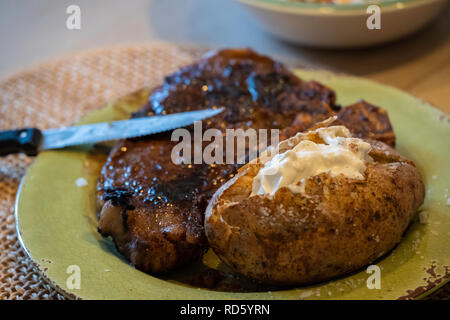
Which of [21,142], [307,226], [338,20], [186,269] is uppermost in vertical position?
[338,20]

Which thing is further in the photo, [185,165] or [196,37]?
[196,37]

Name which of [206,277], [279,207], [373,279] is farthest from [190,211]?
[373,279]

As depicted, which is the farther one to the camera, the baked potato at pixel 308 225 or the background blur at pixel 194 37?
the background blur at pixel 194 37

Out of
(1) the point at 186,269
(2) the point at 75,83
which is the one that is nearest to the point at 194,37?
(2) the point at 75,83

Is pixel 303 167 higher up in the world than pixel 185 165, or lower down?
higher up

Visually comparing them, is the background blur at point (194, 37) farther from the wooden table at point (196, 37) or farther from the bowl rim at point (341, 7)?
the bowl rim at point (341, 7)

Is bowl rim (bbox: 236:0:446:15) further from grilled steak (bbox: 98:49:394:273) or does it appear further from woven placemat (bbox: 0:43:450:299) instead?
woven placemat (bbox: 0:43:450:299)

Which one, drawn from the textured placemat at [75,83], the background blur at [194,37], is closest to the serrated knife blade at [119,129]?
the textured placemat at [75,83]

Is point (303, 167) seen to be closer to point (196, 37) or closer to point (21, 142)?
point (21, 142)
